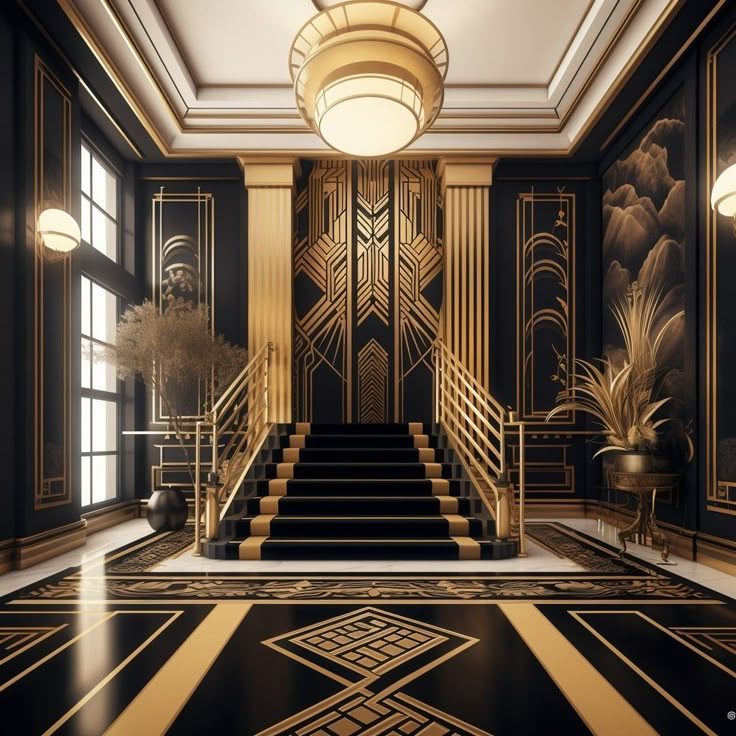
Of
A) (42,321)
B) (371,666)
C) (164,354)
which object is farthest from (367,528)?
(42,321)

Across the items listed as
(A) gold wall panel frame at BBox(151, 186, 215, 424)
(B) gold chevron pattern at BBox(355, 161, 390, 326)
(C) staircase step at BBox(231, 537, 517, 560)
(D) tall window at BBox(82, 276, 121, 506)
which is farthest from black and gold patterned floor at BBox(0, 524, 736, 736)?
(B) gold chevron pattern at BBox(355, 161, 390, 326)

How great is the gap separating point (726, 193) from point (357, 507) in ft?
11.8

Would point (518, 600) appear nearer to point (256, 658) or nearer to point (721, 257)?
point (256, 658)

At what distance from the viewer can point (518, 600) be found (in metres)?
3.49

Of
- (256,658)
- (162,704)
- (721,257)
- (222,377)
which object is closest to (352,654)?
(256,658)

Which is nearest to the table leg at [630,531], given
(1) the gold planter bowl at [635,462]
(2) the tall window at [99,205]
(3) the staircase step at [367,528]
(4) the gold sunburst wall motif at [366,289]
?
(1) the gold planter bowl at [635,462]

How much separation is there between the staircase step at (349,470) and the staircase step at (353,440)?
605mm

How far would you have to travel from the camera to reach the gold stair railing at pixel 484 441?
4.77m

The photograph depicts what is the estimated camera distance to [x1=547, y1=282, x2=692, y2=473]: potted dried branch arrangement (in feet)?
16.0

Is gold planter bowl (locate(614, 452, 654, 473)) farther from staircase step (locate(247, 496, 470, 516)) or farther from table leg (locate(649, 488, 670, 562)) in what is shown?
staircase step (locate(247, 496, 470, 516))

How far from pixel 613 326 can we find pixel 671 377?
158 centimetres

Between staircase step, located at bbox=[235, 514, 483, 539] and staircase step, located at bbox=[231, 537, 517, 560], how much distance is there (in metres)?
0.22

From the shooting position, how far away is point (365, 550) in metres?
4.57

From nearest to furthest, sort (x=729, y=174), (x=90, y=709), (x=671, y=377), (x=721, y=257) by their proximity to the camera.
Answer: (x=90, y=709) → (x=729, y=174) → (x=721, y=257) → (x=671, y=377)
